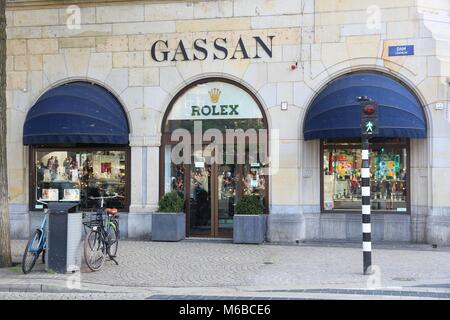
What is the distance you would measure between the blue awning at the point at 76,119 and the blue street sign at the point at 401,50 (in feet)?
22.6

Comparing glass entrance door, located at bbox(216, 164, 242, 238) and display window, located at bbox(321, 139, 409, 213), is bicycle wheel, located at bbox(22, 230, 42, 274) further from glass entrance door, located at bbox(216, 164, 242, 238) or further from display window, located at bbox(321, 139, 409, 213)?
display window, located at bbox(321, 139, 409, 213)

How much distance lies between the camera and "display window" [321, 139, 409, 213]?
→ 13.9 m

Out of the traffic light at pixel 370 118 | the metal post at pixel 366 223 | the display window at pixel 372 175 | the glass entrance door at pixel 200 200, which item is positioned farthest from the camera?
the glass entrance door at pixel 200 200

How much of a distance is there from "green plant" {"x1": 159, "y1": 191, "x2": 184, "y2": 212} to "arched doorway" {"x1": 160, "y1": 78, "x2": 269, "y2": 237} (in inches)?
24.6

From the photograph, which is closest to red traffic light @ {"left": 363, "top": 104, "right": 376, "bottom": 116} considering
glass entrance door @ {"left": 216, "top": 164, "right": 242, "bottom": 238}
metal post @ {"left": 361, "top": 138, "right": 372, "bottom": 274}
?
metal post @ {"left": 361, "top": 138, "right": 372, "bottom": 274}

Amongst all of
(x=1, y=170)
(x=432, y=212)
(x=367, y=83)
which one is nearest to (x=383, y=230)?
(x=432, y=212)

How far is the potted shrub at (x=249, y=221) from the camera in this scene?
13.7m

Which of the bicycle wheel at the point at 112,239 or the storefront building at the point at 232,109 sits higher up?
the storefront building at the point at 232,109

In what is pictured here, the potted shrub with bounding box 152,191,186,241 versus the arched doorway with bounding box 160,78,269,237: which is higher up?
the arched doorway with bounding box 160,78,269,237

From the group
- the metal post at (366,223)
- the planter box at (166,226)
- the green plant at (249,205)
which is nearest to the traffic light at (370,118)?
the metal post at (366,223)


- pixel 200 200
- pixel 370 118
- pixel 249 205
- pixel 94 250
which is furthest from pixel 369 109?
pixel 200 200

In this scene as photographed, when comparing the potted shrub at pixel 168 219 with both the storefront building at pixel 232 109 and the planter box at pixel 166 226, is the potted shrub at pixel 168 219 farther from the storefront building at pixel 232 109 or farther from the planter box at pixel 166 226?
the storefront building at pixel 232 109

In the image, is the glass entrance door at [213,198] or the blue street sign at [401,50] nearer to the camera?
the blue street sign at [401,50]

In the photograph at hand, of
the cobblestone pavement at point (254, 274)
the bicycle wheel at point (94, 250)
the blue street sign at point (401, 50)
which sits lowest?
the cobblestone pavement at point (254, 274)
